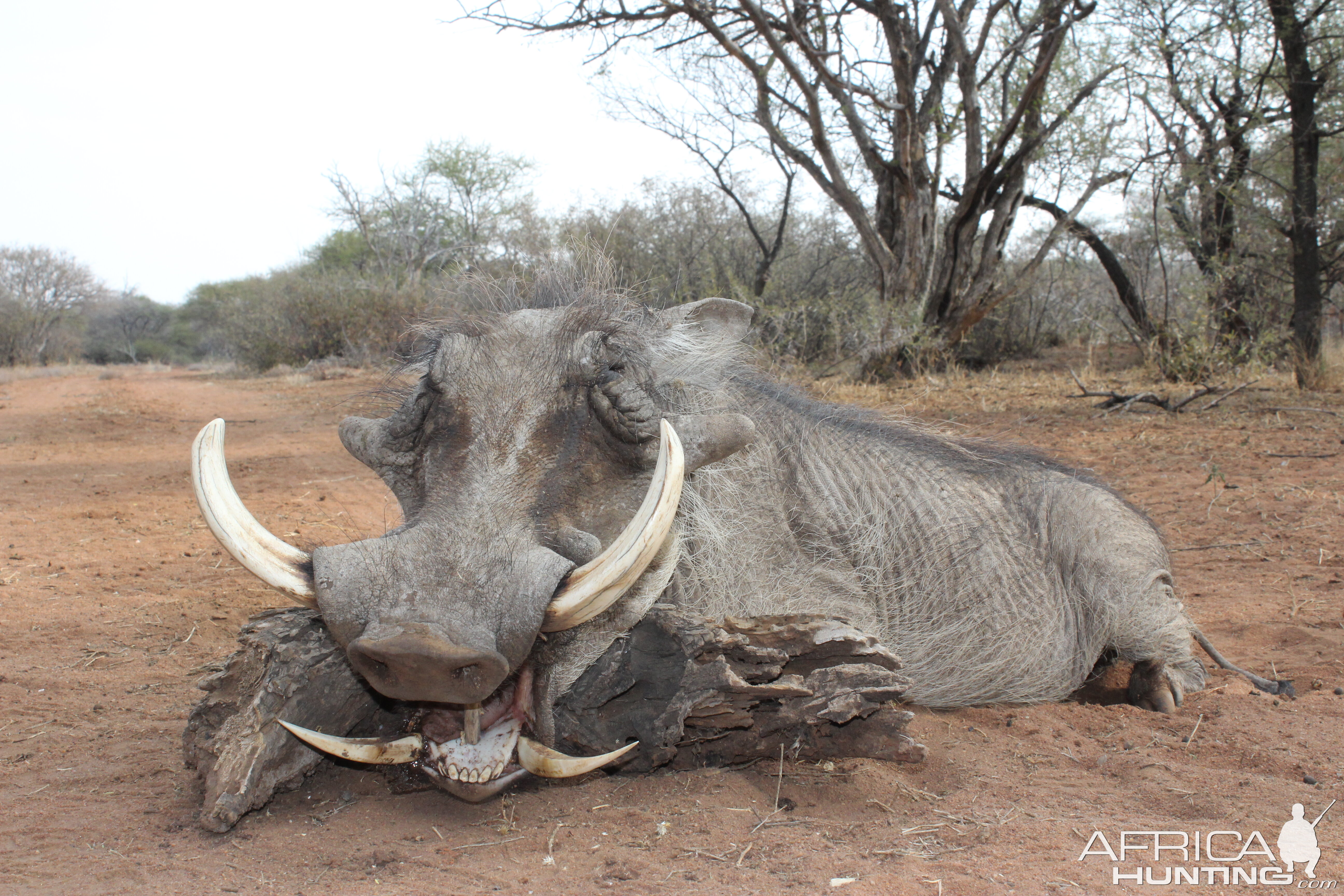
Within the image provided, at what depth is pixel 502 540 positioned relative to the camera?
1.75 meters

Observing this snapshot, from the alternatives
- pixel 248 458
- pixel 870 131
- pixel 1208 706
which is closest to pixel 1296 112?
pixel 870 131

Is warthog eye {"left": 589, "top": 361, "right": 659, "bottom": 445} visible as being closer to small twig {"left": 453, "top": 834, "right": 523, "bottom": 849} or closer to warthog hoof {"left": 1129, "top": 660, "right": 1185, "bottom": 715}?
small twig {"left": 453, "top": 834, "right": 523, "bottom": 849}

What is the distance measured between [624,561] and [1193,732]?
5.61 ft

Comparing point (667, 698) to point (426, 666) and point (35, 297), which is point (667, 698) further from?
point (35, 297)

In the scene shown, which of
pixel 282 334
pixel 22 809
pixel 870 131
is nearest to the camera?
pixel 22 809

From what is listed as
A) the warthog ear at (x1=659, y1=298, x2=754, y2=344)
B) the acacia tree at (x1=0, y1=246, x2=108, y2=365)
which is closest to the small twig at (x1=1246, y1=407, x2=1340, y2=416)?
the warthog ear at (x1=659, y1=298, x2=754, y2=344)

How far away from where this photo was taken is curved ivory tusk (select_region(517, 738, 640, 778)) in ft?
5.92

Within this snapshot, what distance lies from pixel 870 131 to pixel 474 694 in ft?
34.3

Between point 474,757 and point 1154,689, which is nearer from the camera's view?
point 474,757

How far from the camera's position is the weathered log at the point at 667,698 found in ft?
6.37

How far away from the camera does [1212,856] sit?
1.68 m

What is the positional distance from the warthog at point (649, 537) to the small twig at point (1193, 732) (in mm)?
125

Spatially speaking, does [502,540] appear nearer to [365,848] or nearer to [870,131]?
[365,848]

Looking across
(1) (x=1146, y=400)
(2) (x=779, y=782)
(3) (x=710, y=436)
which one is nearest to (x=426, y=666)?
(2) (x=779, y=782)
